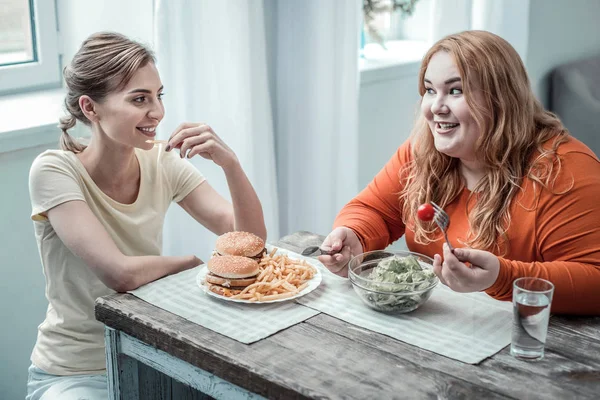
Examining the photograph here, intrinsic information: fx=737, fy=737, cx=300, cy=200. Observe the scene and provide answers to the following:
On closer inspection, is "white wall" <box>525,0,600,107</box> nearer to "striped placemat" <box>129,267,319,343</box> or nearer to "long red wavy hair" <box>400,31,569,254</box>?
"long red wavy hair" <box>400,31,569,254</box>

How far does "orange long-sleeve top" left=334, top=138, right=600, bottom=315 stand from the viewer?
1399 mm

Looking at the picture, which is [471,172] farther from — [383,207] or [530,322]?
[530,322]

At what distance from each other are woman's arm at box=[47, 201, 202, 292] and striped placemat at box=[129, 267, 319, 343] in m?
0.03

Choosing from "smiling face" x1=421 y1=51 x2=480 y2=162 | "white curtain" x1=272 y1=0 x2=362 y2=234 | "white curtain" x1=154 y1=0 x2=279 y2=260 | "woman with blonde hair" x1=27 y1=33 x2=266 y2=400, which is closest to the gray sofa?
"white curtain" x1=272 y1=0 x2=362 y2=234

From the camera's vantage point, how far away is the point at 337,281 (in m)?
1.57

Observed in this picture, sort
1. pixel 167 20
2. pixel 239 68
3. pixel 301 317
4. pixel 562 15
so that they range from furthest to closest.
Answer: pixel 562 15 < pixel 239 68 < pixel 167 20 < pixel 301 317

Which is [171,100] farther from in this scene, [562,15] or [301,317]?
[562,15]

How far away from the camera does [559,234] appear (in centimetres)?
151

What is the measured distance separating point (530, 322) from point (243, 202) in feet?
2.78

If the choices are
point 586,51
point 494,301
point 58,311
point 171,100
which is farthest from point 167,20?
point 586,51

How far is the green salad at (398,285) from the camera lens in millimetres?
1375

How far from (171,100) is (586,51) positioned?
3.04m

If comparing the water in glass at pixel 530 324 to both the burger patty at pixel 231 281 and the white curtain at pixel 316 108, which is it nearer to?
the burger patty at pixel 231 281

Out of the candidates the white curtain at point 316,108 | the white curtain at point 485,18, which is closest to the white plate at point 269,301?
the white curtain at point 316,108
